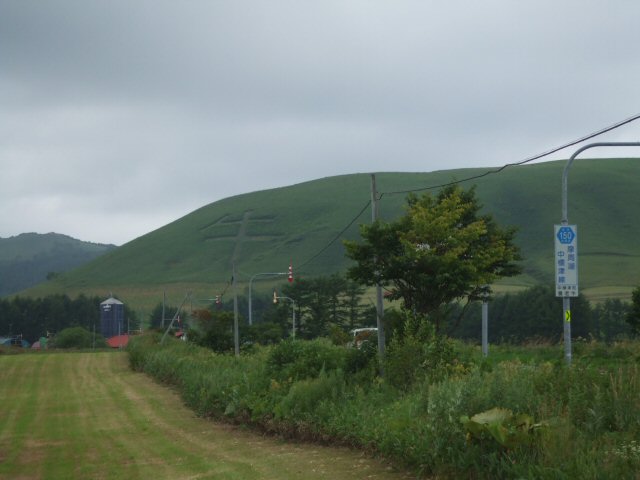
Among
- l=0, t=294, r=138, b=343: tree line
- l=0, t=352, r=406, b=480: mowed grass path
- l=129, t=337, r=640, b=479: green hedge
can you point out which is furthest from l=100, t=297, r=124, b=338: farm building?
l=129, t=337, r=640, b=479: green hedge

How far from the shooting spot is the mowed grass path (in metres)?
13.2

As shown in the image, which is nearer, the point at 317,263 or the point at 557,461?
the point at 557,461

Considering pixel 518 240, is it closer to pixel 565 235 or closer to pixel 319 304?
pixel 319 304

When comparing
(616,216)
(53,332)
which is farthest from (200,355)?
(616,216)

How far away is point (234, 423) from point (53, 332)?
405 ft

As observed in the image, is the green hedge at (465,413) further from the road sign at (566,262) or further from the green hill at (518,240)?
the green hill at (518,240)

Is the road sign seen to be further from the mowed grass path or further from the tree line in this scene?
the tree line

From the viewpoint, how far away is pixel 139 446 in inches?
672

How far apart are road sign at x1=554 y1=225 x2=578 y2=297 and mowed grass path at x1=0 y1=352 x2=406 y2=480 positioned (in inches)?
224

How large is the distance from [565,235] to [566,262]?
56cm

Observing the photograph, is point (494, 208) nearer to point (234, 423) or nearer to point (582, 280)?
point (582, 280)

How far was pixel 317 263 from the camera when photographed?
16288cm

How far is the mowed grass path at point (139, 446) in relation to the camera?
13180 mm

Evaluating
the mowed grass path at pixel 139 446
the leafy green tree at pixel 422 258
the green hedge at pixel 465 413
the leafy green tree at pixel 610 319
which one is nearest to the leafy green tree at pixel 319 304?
the leafy green tree at pixel 610 319
